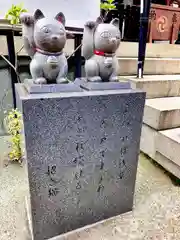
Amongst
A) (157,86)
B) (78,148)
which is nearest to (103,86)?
(78,148)

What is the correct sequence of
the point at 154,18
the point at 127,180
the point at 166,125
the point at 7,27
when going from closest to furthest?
1. the point at 127,180
2. the point at 7,27
3. the point at 166,125
4. the point at 154,18

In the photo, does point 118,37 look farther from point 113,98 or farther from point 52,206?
point 52,206

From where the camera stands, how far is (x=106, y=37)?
3.03 feet

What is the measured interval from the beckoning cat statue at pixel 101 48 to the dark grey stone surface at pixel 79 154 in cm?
12

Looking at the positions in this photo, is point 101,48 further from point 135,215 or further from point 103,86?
point 135,215

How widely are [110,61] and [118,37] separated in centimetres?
12

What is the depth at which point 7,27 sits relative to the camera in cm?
149

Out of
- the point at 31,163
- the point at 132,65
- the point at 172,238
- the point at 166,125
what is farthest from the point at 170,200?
the point at 132,65

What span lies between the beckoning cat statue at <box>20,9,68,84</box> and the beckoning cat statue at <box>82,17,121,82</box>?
0.45 ft

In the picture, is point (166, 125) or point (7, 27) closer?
point (7, 27)

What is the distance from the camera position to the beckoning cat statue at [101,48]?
93 centimetres

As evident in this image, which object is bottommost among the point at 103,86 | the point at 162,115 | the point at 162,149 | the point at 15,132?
the point at 162,149

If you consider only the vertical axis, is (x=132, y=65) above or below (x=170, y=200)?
above

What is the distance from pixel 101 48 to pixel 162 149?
0.96 meters
